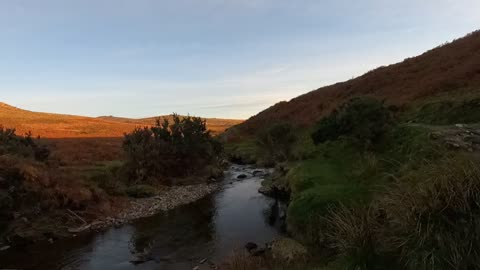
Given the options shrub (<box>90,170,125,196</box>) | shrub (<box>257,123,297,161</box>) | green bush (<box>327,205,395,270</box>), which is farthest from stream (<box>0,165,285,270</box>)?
shrub (<box>257,123,297,161</box>)

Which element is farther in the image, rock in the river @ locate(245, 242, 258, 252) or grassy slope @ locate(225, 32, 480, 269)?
rock in the river @ locate(245, 242, 258, 252)

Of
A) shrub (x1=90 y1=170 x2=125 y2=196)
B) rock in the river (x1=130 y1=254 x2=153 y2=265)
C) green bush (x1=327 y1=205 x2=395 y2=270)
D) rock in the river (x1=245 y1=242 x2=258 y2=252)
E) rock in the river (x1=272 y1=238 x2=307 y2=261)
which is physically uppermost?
green bush (x1=327 y1=205 x2=395 y2=270)

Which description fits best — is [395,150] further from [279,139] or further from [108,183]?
[279,139]

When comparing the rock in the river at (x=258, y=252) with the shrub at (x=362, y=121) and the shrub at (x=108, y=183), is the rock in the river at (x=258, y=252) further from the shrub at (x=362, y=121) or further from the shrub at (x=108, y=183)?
the shrub at (x=108, y=183)

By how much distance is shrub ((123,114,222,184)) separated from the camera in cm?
3600

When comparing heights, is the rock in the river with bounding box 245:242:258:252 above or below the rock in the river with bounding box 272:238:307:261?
below

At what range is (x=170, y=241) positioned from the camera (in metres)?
19.7

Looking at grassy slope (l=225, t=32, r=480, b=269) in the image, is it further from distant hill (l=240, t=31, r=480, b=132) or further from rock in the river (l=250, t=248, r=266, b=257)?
rock in the river (l=250, t=248, r=266, b=257)

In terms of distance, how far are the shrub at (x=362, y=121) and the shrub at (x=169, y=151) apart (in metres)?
17.1

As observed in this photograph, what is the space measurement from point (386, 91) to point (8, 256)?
47218 mm

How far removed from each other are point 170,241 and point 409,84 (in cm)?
4128

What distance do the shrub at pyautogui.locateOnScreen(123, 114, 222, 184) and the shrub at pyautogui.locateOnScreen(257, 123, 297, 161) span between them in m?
6.45

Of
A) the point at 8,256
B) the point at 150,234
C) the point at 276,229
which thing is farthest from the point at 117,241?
the point at 276,229

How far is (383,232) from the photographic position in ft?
27.7
